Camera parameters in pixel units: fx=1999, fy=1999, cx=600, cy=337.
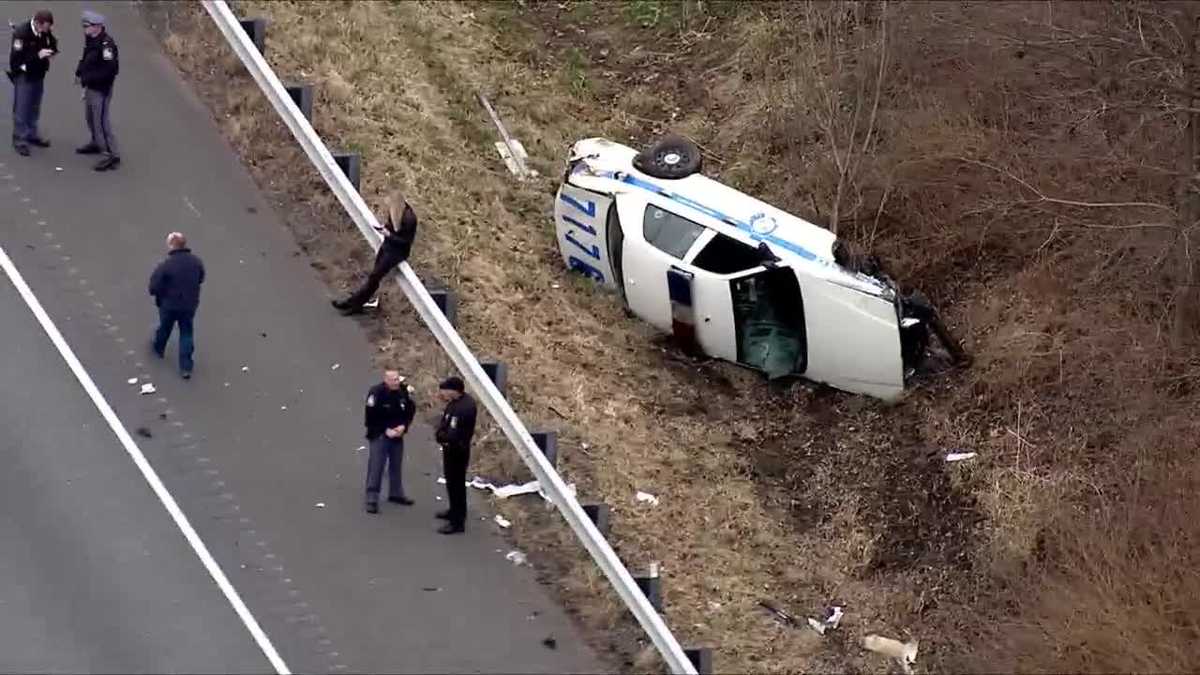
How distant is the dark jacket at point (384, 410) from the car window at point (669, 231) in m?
4.19

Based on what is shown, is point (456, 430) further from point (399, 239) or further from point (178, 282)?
point (178, 282)

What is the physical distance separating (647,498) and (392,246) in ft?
9.43

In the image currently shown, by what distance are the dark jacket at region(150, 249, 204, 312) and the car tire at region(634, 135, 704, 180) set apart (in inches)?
191

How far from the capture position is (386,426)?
14.4 meters

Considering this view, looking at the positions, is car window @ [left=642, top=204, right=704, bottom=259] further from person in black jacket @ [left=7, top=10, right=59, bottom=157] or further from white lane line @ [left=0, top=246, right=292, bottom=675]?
person in black jacket @ [left=7, top=10, right=59, bottom=157]

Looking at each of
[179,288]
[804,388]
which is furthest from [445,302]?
[804,388]

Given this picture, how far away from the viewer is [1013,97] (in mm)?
20547

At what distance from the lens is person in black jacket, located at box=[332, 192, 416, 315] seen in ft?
52.7

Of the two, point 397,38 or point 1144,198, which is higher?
point 397,38

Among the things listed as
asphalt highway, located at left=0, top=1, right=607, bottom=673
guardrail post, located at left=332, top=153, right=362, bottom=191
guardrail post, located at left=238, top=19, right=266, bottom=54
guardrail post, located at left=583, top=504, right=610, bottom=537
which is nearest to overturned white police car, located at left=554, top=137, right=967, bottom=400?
guardrail post, located at left=332, top=153, right=362, bottom=191

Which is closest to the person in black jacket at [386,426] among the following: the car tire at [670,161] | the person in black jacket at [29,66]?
the car tire at [670,161]

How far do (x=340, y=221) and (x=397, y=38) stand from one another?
4.64 metres

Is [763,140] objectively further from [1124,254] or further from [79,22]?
[79,22]

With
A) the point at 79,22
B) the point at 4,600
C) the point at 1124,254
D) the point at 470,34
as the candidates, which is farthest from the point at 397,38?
the point at 4,600
